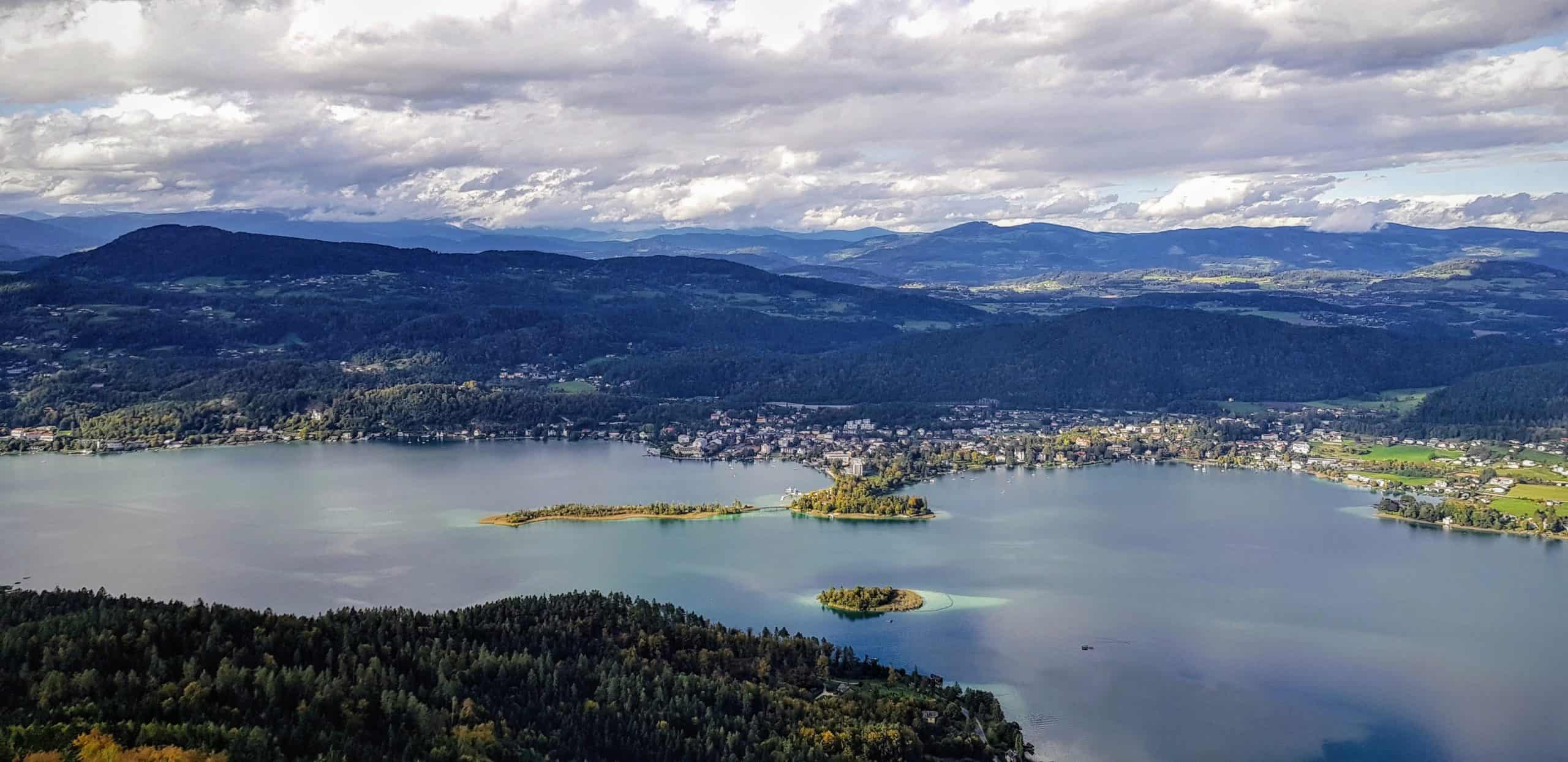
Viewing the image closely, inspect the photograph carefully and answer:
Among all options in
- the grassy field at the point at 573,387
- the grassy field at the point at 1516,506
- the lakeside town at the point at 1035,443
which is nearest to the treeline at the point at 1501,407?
the lakeside town at the point at 1035,443

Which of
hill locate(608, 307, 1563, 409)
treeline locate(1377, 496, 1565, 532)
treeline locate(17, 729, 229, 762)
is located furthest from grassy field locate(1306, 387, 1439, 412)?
treeline locate(17, 729, 229, 762)

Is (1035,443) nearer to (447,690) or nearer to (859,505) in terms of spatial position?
(859,505)

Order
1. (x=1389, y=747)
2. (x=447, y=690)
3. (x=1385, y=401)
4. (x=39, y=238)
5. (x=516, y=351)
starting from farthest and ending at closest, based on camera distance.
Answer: (x=39, y=238), (x=516, y=351), (x=1385, y=401), (x=1389, y=747), (x=447, y=690)

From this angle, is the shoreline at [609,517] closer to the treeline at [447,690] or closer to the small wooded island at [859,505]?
the small wooded island at [859,505]

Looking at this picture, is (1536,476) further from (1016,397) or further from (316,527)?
(316,527)

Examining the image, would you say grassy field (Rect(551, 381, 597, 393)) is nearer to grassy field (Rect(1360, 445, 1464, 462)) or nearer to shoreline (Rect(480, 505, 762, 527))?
shoreline (Rect(480, 505, 762, 527))

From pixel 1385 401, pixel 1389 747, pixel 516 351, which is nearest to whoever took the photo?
pixel 1389 747

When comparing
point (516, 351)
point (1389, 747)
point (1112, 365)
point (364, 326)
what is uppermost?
point (364, 326)

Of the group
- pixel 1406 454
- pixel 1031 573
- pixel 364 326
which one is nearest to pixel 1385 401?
pixel 1406 454
